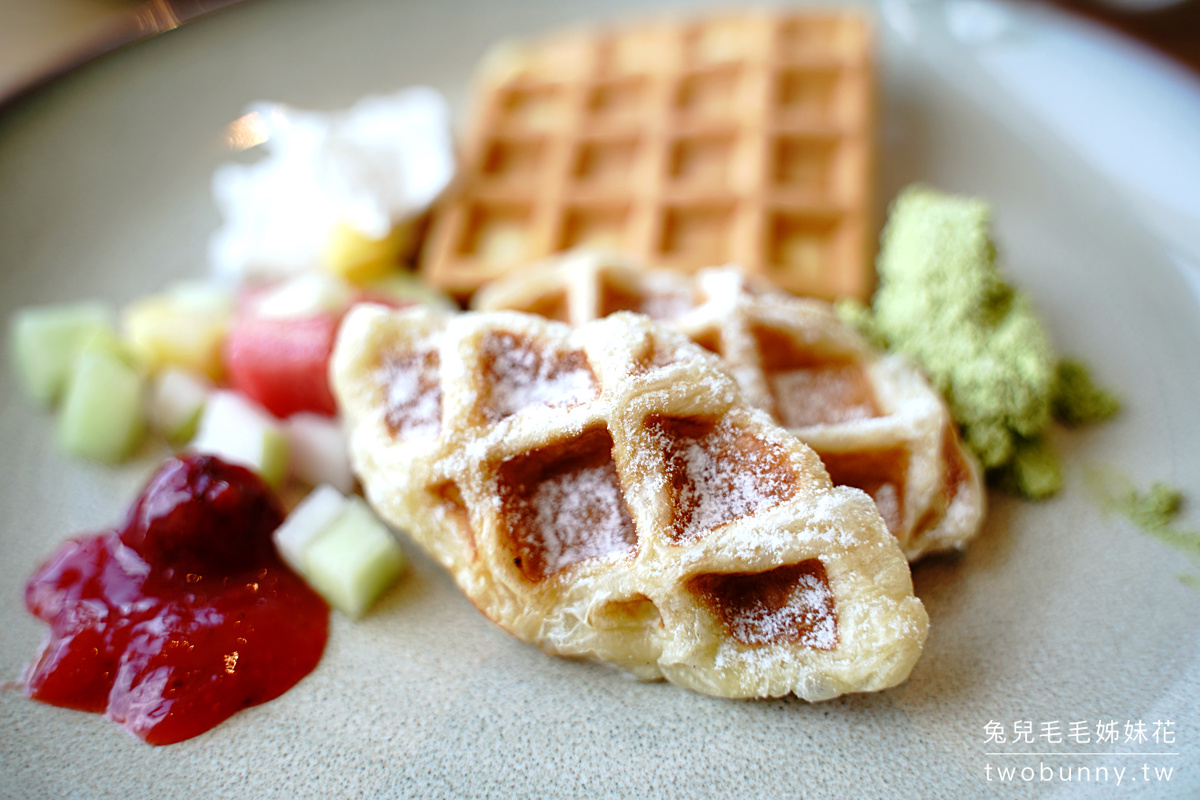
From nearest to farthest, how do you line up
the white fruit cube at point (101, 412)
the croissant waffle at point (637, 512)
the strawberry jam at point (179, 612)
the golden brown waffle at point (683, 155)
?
1. the croissant waffle at point (637, 512)
2. the strawberry jam at point (179, 612)
3. the white fruit cube at point (101, 412)
4. the golden brown waffle at point (683, 155)

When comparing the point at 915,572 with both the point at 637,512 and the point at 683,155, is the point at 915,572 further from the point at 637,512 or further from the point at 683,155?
the point at 683,155

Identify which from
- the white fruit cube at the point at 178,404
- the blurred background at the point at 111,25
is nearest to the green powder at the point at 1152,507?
the blurred background at the point at 111,25

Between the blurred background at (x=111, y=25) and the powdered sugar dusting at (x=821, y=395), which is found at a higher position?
the blurred background at (x=111, y=25)

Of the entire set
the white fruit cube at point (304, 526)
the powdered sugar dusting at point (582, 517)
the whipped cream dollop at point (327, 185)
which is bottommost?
the white fruit cube at point (304, 526)

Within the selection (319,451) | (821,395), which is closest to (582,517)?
(821,395)

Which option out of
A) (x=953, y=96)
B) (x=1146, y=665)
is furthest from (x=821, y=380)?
(x=953, y=96)

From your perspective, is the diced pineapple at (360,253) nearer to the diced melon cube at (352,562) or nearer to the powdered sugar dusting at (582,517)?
the diced melon cube at (352,562)

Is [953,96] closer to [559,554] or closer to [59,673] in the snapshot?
[559,554]
